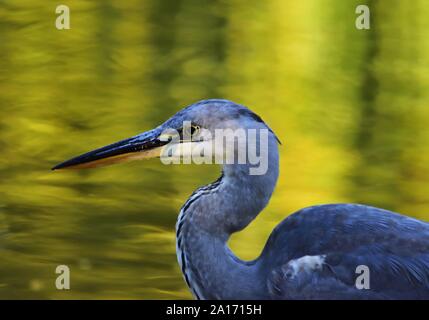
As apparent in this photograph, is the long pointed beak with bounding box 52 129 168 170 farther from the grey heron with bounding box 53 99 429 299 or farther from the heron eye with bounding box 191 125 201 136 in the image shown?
the heron eye with bounding box 191 125 201 136

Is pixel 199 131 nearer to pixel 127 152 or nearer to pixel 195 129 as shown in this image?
pixel 195 129

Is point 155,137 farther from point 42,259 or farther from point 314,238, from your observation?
point 42,259

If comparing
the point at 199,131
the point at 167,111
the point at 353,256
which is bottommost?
the point at 353,256

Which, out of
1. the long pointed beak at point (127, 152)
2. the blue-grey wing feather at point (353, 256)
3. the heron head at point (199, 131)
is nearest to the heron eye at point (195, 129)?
the heron head at point (199, 131)

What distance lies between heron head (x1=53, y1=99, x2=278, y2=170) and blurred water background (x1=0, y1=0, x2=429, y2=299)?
0.93m

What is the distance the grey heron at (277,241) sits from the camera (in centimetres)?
378

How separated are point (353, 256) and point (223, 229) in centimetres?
56

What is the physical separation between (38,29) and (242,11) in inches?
93.3

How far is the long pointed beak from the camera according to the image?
4.13 metres

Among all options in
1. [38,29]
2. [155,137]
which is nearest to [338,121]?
[38,29]

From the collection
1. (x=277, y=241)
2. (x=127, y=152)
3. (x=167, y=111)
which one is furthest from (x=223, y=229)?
(x=167, y=111)

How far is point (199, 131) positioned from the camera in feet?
13.2

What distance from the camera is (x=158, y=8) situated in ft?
35.0

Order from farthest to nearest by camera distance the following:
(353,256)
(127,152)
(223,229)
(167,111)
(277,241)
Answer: (167,111)
(127,152)
(223,229)
(277,241)
(353,256)
